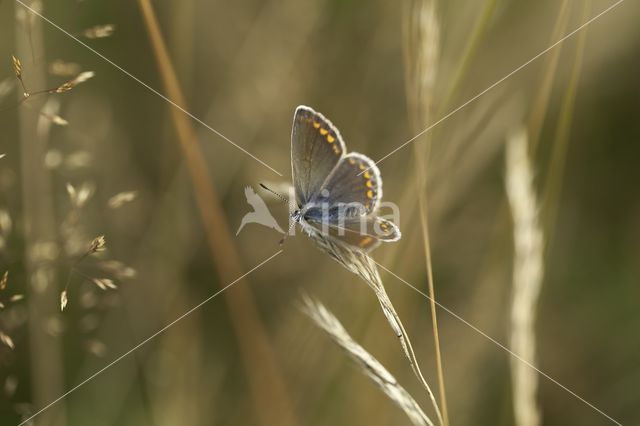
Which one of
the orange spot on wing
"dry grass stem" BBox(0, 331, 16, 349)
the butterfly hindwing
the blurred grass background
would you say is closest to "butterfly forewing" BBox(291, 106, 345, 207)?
the butterfly hindwing

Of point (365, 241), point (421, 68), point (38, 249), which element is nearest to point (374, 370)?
point (365, 241)

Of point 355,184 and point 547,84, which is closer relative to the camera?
point 547,84

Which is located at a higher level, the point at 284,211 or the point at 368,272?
the point at 368,272

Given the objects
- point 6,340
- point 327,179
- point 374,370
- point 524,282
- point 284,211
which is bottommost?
point 284,211

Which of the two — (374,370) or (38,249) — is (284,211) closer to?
(38,249)

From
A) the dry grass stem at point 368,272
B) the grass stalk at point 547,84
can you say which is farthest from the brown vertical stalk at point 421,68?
the grass stalk at point 547,84

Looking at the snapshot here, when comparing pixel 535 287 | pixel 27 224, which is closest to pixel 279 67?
pixel 27 224

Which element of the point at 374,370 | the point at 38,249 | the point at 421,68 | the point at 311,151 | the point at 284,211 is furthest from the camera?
the point at 284,211

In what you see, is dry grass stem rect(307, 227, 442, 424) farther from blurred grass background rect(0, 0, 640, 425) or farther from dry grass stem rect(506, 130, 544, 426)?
blurred grass background rect(0, 0, 640, 425)

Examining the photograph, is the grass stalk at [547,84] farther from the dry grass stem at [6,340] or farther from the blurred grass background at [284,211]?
the dry grass stem at [6,340]
